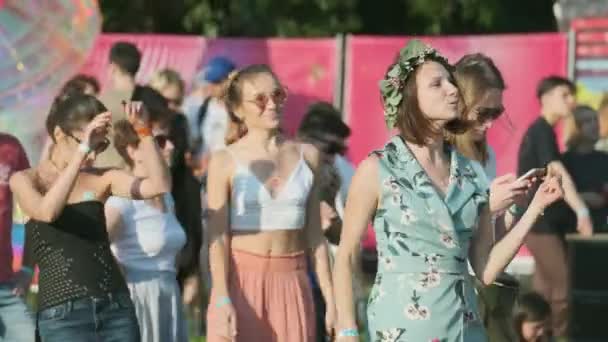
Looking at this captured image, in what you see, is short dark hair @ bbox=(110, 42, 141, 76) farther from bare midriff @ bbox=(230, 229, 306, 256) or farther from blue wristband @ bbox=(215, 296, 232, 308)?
blue wristband @ bbox=(215, 296, 232, 308)

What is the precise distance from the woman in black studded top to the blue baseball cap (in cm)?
717

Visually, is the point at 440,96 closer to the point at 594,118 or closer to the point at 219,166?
the point at 219,166

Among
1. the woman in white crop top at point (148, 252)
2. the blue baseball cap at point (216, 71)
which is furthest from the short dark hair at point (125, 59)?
the blue baseball cap at point (216, 71)

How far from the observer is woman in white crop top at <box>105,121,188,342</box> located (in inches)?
340

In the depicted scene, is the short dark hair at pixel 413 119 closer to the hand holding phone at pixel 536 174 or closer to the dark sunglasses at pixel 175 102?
the hand holding phone at pixel 536 174

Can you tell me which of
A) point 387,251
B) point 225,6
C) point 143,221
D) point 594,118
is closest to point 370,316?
point 387,251

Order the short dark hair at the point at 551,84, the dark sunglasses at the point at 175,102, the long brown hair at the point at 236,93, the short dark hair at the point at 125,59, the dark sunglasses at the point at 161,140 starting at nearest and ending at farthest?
the long brown hair at the point at 236,93 → the dark sunglasses at the point at 161,140 → the short dark hair at the point at 125,59 → the short dark hair at the point at 551,84 → the dark sunglasses at the point at 175,102

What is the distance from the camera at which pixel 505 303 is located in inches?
315

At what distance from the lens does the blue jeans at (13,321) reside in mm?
8375

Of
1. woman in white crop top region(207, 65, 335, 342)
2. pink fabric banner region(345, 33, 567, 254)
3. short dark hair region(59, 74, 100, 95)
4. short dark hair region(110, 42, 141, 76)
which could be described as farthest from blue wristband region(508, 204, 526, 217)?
pink fabric banner region(345, 33, 567, 254)

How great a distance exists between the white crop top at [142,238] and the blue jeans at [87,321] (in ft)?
3.69

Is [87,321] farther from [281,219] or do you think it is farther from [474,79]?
[474,79]

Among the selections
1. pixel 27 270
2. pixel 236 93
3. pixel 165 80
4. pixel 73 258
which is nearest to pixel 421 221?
pixel 73 258

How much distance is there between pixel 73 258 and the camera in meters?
7.45
